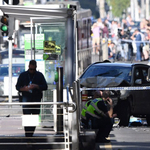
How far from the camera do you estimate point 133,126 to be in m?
14.2

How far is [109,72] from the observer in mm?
14570

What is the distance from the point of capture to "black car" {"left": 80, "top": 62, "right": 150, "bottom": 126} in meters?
13.9

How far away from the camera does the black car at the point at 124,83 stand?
13891 mm

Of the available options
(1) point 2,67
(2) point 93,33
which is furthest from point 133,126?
(2) point 93,33

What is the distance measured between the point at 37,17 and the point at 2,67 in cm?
1116

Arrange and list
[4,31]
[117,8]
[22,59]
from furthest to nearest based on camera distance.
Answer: [117,8] → [22,59] → [4,31]

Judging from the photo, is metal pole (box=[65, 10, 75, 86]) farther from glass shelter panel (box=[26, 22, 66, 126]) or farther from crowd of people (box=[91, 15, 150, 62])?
crowd of people (box=[91, 15, 150, 62])

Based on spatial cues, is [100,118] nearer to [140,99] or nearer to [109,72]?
[140,99]

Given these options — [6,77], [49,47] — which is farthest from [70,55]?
[6,77]

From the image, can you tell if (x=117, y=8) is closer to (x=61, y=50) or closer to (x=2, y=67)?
(x=2, y=67)

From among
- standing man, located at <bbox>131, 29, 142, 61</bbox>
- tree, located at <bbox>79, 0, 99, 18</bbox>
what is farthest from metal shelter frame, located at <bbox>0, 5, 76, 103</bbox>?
tree, located at <bbox>79, 0, 99, 18</bbox>

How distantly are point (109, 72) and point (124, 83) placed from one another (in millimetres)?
659

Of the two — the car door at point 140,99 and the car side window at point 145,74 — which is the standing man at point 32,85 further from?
the car side window at point 145,74

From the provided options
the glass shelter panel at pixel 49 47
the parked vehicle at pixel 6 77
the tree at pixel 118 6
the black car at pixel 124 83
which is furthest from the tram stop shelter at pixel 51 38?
the tree at pixel 118 6
